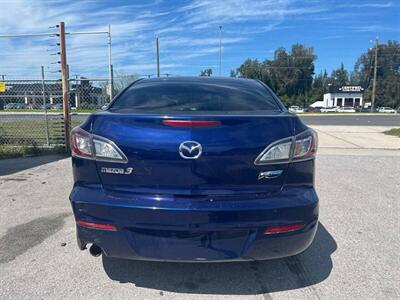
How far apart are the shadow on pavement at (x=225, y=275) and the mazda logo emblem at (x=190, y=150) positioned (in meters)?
1.07

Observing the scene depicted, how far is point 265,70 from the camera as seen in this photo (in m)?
78.4

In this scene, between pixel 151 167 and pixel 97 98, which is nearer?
pixel 151 167

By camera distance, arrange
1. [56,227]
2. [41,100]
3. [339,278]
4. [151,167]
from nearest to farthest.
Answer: [151,167] < [339,278] < [56,227] < [41,100]

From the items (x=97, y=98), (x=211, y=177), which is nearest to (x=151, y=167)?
(x=211, y=177)

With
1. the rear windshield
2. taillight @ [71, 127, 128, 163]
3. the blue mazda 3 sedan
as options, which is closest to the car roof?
the rear windshield

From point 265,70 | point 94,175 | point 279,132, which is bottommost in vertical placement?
point 94,175

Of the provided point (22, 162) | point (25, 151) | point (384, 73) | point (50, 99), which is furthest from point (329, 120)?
point (384, 73)

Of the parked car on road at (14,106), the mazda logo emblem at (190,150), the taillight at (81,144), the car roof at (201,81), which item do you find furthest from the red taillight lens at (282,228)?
the parked car on road at (14,106)

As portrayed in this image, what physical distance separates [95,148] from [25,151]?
6.88 meters

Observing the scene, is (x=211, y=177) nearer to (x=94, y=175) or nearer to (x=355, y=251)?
(x=94, y=175)

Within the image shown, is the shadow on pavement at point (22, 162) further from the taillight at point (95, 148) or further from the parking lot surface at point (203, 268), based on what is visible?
the taillight at point (95, 148)

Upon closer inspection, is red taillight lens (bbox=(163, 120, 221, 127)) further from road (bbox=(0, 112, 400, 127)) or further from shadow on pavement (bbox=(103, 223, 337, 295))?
road (bbox=(0, 112, 400, 127))

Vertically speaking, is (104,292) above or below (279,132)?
below

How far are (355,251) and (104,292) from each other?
230 centimetres
